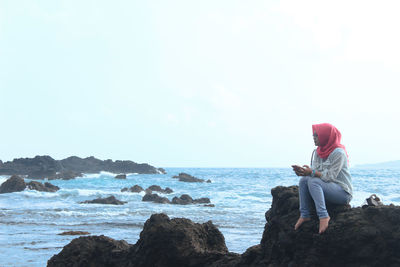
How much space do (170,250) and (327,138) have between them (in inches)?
93.2

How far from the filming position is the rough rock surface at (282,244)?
424cm

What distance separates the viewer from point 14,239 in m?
11.0

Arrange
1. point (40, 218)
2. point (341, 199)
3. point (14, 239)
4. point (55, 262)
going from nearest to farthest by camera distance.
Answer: point (341, 199) → point (55, 262) → point (14, 239) → point (40, 218)

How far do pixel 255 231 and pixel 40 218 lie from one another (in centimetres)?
845

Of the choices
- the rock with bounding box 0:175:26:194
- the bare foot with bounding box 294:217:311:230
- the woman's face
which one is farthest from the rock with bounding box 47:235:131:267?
the rock with bounding box 0:175:26:194

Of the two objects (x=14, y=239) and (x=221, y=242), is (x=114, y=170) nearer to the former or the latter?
(x=14, y=239)

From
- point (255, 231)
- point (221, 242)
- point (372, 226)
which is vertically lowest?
point (255, 231)

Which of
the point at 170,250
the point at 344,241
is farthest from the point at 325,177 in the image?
the point at 170,250

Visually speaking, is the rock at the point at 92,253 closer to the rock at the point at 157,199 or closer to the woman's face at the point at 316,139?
the woman's face at the point at 316,139

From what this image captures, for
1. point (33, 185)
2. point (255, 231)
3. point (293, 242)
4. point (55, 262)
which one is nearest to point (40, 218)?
point (255, 231)

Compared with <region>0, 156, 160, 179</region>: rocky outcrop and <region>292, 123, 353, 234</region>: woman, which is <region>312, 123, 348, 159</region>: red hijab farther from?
<region>0, 156, 160, 179</region>: rocky outcrop

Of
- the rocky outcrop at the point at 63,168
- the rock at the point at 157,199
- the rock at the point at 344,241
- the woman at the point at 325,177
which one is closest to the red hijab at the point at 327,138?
the woman at the point at 325,177

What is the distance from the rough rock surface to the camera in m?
4.24

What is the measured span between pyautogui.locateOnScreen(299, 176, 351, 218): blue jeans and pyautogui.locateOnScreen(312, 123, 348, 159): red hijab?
12.6 inches
